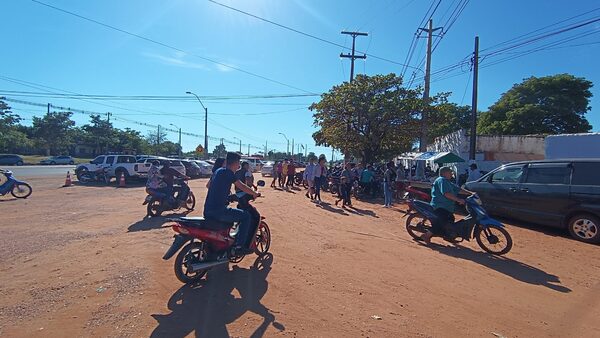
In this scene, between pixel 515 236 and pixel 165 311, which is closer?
pixel 165 311

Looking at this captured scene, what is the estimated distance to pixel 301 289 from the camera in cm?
462

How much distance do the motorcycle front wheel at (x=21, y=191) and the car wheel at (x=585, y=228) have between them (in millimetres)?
16907

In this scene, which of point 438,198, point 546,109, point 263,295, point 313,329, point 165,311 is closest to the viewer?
point 313,329

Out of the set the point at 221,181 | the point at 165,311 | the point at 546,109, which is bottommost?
the point at 165,311

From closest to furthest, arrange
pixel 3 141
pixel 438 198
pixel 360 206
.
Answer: pixel 438 198, pixel 360 206, pixel 3 141

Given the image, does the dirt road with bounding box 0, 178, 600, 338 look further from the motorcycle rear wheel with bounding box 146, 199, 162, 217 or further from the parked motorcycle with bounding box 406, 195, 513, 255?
the motorcycle rear wheel with bounding box 146, 199, 162, 217

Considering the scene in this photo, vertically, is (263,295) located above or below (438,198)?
below

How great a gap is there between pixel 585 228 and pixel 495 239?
3.15 meters

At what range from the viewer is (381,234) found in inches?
326

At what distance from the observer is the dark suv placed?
317 inches

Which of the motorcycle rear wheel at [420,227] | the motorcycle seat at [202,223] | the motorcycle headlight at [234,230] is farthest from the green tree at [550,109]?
the motorcycle seat at [202,223]

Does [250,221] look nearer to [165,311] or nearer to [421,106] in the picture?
[165,311]

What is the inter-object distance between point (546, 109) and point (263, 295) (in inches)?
1603

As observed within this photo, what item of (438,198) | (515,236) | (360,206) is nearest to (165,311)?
(438,198)
